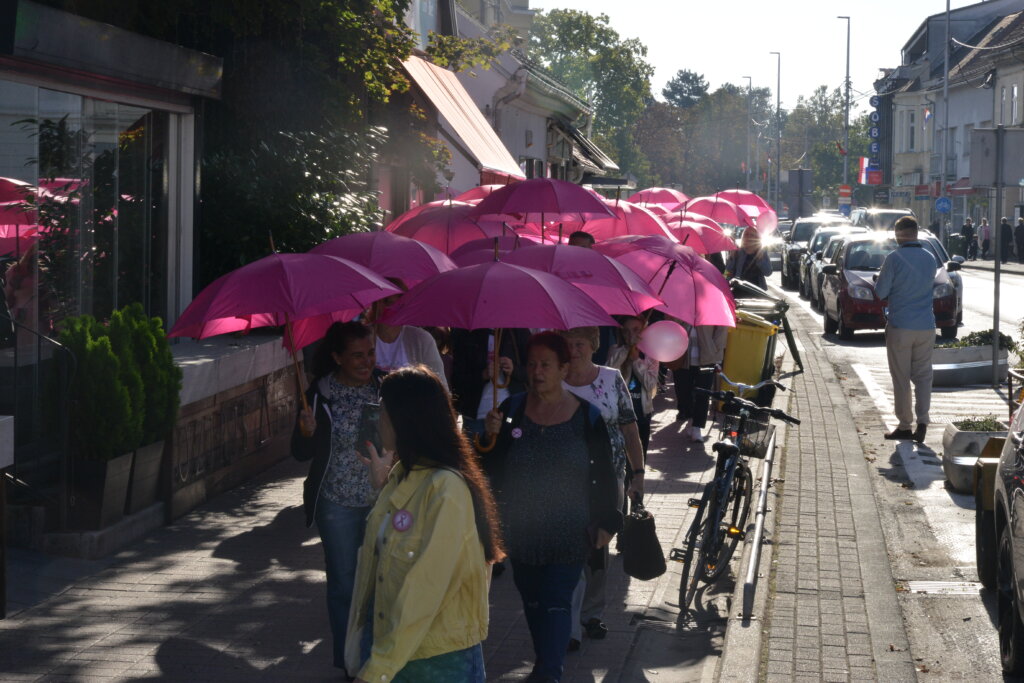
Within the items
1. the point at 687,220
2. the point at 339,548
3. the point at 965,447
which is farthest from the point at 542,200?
the point at 687,220

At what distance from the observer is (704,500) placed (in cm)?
781

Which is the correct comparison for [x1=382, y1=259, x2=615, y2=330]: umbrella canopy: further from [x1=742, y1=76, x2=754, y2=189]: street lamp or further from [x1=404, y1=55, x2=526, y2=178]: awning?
[x1=742, y1=76, x2=754, y2=189]: street lamp

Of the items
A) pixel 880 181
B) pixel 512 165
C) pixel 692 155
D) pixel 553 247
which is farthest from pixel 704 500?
pixel 692 155

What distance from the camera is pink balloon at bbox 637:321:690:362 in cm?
877

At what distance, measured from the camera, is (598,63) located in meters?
78.0

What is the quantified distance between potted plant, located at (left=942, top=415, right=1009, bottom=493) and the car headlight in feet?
42.7

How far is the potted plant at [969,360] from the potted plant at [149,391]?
10626 mm

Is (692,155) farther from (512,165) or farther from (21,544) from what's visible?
(21,544)

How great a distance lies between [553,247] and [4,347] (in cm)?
341

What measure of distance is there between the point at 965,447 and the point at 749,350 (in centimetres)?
420

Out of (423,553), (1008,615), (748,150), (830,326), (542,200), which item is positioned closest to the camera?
(423,553)

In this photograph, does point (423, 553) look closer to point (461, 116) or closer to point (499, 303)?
point (499, 303)

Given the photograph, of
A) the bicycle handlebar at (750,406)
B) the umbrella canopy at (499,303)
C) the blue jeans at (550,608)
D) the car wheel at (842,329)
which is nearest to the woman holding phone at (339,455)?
the umbrella canopy at (499,303)

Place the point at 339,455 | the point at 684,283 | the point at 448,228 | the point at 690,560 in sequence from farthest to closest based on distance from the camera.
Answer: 1. the point at 448,228
2. the point at 684,283
3. the point at 690,560
4. the point at 339,455
